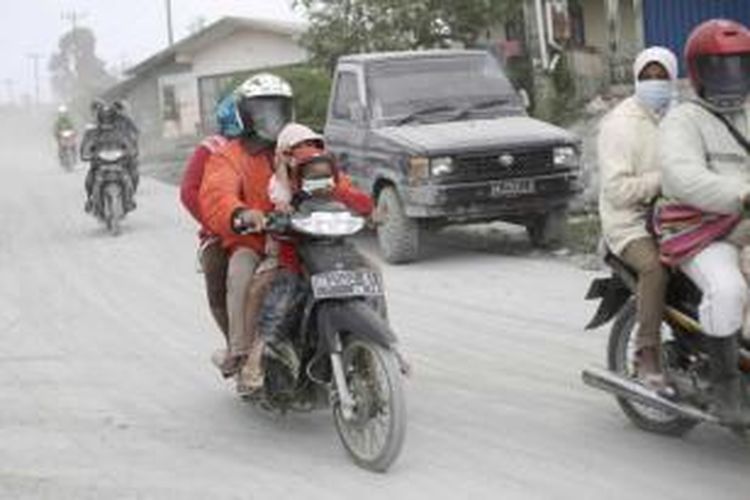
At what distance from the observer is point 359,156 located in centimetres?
1420

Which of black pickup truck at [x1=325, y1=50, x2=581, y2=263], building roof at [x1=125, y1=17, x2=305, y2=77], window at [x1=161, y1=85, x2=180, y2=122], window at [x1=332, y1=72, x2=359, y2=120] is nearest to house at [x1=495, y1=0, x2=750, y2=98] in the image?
window at [x1=332, y1=72, x2=359, y2=120]

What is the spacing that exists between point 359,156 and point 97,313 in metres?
3.76

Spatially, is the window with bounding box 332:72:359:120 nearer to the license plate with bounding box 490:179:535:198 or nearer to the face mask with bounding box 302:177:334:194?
the license plate with bounding box 490:179:535:198

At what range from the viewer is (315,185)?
21.8ft

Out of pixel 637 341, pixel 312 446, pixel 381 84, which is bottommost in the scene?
pixel 312 446

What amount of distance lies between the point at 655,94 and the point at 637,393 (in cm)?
139

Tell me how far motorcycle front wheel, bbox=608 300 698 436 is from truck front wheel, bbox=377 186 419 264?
21.4 ft

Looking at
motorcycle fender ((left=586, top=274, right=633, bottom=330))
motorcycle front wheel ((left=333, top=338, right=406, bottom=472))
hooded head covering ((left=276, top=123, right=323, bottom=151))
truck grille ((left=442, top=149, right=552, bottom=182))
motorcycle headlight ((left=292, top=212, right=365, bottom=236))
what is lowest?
motorcycle front wheel ((left=333, top=338, right=406, bottom=472))

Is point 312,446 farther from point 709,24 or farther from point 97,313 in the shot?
point 97,313

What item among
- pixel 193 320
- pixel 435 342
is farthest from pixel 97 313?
pixel 435 342

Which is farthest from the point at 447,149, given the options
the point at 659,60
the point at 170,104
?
the point at 170,104

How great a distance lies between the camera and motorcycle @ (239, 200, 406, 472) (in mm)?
6211

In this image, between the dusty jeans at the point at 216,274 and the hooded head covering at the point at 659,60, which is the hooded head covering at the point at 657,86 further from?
the dusty jeans at the point at 216,274

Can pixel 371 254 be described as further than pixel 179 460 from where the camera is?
Yes
